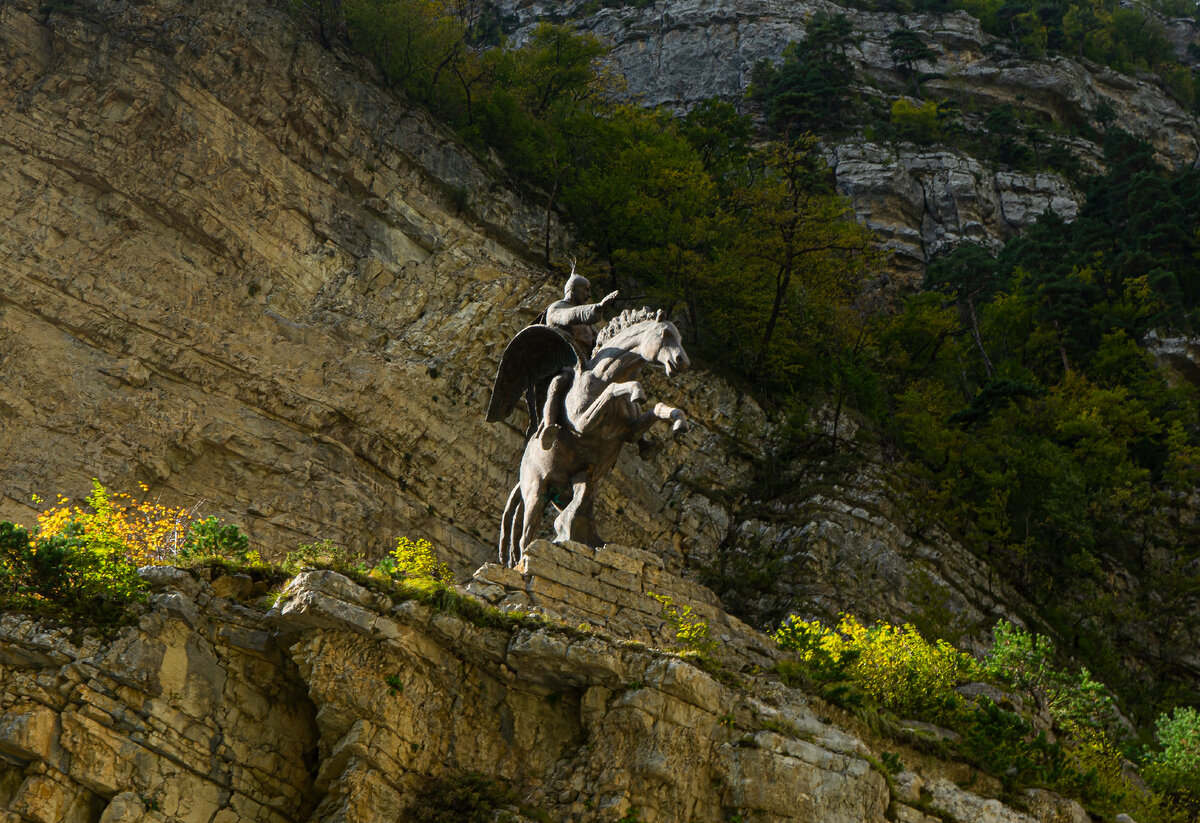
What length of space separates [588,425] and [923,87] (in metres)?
47.0

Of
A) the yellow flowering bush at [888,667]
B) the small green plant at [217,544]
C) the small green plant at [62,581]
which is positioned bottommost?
the small green plant at [62,581]

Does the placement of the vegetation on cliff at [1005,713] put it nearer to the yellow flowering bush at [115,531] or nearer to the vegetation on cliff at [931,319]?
the yellow flowering bush at [115,531]

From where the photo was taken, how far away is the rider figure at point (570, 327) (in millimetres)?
14805

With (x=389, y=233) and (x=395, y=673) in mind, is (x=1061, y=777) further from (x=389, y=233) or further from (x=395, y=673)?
(x=389, y=233)

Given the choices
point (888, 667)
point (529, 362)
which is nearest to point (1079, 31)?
point (529, 362)

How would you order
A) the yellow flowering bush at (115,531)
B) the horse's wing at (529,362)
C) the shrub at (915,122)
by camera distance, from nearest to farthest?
the yellow flowering bush at (115,531) → the horse's wing at (529,362) → the shrub at (915,122)

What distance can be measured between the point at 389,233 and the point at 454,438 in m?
5.47

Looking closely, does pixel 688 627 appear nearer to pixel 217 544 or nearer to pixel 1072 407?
pixel 217 544

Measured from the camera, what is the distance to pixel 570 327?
1554cm

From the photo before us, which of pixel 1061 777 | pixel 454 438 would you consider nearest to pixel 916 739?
pixel 1061 777

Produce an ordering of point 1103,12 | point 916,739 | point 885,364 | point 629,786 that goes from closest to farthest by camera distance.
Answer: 1. point 629,786
2. point 916,739
3. point 885,364
4. point 1103,12

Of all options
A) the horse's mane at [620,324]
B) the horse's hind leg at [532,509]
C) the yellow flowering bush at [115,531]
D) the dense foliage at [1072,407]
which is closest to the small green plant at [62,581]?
the yellow flowering bush at [115,531]

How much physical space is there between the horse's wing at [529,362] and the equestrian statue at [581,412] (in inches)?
0.7

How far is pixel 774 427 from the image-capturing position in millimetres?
27062
